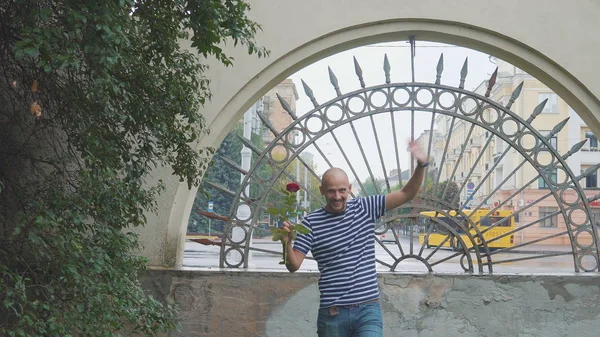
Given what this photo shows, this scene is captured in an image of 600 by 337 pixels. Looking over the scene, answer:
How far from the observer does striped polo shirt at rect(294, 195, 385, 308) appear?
13.9 ft

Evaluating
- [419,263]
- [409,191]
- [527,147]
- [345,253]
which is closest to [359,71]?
[409,191]

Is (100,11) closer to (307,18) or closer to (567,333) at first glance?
(307,18)

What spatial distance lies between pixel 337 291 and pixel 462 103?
358 cm

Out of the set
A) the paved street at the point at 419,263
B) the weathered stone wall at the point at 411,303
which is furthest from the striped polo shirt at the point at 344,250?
the paved street at the point at 419,263

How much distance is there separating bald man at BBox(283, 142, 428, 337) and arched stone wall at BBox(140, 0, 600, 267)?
2904 millimetres

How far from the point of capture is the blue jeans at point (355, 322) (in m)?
4.15

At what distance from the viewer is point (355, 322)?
4.18 m

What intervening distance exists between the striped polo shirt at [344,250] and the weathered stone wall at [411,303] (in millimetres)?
2638

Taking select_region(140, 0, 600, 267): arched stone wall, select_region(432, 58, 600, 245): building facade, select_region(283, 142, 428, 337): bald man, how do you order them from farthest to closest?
1. select_region(432, 58, 600, 245): building facade
2. select_region(140, 0, 600, 267): arched stone wall
3. select_region(283, 142, 428, 337): bald man

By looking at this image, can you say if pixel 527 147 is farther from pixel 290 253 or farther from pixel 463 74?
pixel 290 253

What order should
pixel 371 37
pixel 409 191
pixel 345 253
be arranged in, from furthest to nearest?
pixel 371 37, pixel 409 191, pixel 345 253

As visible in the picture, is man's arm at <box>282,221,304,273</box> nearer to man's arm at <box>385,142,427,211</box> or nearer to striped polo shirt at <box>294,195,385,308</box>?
striped polo shirt at <box>294,195,385,308</box>

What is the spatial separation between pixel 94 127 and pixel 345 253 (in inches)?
63.3

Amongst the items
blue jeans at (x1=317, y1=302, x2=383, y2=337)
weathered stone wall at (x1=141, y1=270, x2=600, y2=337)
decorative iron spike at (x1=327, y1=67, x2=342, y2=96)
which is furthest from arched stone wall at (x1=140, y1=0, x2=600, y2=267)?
blue jeans at (x1=317, y1=302, x2=383, y2=337)
